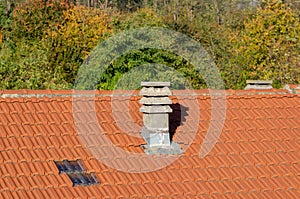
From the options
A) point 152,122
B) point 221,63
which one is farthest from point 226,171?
point 221,63

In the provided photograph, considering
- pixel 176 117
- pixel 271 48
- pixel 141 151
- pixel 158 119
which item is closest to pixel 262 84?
pixel 176 117

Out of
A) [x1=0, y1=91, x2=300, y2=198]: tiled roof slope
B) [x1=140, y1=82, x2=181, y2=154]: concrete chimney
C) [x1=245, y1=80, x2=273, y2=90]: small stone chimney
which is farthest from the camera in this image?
[x1=245, y1=80, x2=273, y2=90]: small stone chimney

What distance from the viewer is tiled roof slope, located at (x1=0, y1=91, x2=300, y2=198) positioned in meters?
9.49

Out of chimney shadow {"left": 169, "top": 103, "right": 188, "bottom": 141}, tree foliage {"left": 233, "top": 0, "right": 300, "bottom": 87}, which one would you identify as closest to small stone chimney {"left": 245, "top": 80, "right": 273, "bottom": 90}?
chimney shadow {"left": 169, "top": 103, "right": 188, "bottom": 141}

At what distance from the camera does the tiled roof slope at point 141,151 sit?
9.49 metres

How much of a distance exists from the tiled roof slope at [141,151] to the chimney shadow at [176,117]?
165mm

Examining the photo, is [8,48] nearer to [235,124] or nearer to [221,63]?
[221,63]

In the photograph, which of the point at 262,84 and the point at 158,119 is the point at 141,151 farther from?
the point at 262,84

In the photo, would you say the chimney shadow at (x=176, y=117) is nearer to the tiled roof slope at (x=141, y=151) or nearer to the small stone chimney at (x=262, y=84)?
the tiled roof slope at (x=141, y=151)

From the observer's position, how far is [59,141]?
10.5 metres

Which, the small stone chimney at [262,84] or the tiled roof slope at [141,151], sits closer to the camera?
the tiled roof slope at [141,151]

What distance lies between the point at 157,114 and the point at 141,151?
2.50 feet

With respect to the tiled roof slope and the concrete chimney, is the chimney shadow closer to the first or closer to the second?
the tiled roof slope

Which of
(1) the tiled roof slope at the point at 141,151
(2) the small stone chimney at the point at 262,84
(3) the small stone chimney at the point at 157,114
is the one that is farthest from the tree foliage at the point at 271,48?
(3) the small stone chimney at the point at 157,114
